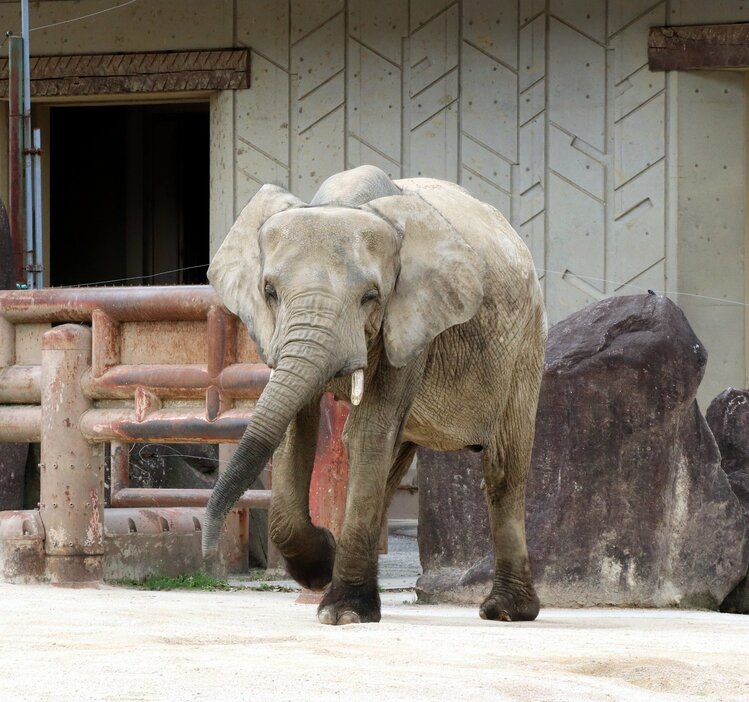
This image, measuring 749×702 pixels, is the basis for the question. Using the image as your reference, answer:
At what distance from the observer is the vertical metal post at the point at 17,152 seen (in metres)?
11.5

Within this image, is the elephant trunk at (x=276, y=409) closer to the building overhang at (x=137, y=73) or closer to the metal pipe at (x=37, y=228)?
the metal pipe at (x=37, y=228)

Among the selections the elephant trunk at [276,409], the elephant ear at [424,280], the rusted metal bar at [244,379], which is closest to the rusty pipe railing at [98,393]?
the rusted metal bar at [244,379]

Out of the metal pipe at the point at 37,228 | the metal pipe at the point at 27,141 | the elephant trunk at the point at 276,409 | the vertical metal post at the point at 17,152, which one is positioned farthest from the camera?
the vertical metal post at the point at 17,152

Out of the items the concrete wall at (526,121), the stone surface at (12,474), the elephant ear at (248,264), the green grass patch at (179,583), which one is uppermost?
the concrete wall at (526,121)

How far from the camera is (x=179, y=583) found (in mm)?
8328

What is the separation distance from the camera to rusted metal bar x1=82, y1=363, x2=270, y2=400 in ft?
24.5

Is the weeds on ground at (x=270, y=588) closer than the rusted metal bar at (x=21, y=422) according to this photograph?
No

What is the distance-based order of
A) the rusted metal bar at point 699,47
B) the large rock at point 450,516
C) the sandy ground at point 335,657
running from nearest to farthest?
the sandy ground at point 335,657 → the large rock at point 450,516 → the rusted metal bar at point 699,47

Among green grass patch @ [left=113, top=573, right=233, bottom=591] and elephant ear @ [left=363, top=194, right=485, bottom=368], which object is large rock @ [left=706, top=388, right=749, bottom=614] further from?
elephant ear @ [left=363, top=194, right=485, bottom=368]

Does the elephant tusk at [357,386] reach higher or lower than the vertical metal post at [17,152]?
lower

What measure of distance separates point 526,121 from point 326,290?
7835mm

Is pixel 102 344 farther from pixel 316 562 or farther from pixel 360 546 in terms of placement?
pixel 360 546

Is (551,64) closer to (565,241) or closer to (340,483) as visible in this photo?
(565,241)

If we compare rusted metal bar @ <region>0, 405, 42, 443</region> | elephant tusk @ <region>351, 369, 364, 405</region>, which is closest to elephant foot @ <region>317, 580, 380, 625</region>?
elephant tusk @ <region>351, 369, 364, 405</region>
